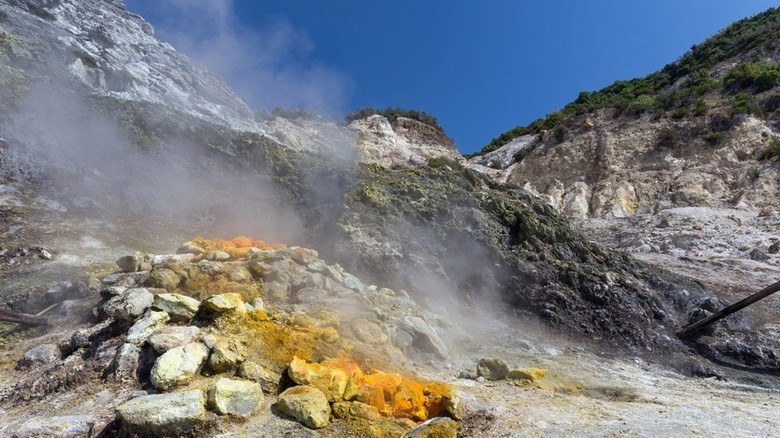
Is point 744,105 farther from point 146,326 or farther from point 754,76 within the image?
point 146,326

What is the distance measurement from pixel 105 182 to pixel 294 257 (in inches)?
280

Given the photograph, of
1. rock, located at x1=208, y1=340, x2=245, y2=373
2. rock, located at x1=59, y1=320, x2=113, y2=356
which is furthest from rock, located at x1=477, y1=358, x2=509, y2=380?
rock, located at x1=59, y1=320, x2=113, y2=356

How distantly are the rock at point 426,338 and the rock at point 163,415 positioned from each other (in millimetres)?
3831

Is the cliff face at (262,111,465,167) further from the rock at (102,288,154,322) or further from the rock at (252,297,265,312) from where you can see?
the rock at (102,288,154,322)

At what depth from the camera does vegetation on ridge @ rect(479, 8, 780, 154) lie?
26938 millimetres

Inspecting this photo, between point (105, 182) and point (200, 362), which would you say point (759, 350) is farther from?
point (105, 182)

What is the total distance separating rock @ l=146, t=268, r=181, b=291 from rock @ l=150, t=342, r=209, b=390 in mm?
2157

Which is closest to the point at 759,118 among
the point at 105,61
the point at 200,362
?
the point at 200,362

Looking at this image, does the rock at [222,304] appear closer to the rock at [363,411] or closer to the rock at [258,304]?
the rock at [258,304]

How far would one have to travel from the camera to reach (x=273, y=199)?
13461 mm

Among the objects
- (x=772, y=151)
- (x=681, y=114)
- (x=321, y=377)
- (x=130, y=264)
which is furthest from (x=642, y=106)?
(x=321, y=377)

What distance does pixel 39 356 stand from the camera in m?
5.12

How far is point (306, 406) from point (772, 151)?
2681 centimetres

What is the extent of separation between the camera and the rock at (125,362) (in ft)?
15.2
